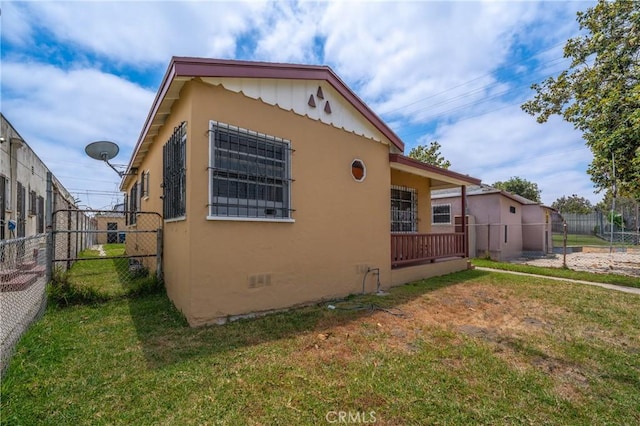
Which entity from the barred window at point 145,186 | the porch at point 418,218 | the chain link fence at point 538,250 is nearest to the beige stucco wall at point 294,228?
the porch at point 418,218

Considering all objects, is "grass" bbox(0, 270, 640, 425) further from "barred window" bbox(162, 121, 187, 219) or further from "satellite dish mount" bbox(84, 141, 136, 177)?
"satellite dish mount" bbox(84, 141, 136, 177)

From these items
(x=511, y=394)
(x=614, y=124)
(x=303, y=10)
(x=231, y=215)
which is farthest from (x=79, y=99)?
(x=614, y=124)

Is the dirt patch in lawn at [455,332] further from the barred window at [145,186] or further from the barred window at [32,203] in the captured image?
the barred window at [32,203]

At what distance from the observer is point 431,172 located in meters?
8.22

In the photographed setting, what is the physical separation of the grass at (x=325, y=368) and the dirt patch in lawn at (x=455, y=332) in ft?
0.07

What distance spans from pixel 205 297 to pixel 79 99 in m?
9.72

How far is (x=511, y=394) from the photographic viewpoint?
2.52 meters

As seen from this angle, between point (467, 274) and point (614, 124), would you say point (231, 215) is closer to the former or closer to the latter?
point (467, 274)

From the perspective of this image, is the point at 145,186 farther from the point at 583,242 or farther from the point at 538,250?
the point at 583,242

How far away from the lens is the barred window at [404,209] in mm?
9055

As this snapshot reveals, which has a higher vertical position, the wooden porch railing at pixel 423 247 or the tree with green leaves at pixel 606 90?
the tree with green leaves at pixel 606 90

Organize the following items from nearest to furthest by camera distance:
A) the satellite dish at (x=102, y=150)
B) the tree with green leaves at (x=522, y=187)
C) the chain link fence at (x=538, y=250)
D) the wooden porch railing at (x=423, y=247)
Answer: the wooden porch railing at (x=423, y=247)
the satellite dish at (x=102, y=150)
the chain link fence at (x=538, y=250)
the tree with green leaves at (x=522, y=187)

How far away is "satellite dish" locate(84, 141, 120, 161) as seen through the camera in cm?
836

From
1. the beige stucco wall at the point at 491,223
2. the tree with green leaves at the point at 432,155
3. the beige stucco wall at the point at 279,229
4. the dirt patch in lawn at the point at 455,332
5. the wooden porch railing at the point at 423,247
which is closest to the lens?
the dirt patch in lawn at the point at 455,332
